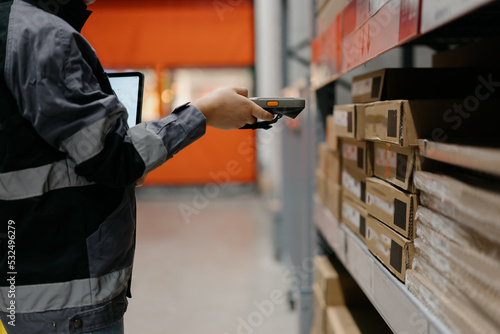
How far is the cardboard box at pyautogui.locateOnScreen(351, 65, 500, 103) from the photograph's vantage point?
1.00 meters

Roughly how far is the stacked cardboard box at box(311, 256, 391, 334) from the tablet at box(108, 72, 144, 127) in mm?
987

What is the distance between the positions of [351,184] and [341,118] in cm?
23

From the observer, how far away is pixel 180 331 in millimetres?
2584

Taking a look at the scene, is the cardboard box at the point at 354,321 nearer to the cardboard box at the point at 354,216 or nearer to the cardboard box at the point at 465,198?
the cardboard box at the point at 354,216

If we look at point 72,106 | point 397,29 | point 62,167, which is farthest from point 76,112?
point 397,29

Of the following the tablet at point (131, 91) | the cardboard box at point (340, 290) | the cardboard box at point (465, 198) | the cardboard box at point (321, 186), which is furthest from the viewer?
the cardboard box at point (321, 186)

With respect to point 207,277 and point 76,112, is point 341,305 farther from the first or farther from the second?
point 207,277

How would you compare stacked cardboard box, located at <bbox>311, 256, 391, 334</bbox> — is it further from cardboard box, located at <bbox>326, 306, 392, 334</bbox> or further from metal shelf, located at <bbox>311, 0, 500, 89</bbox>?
metal shelf, located at <bbox>311, 0, 500, 89</bbox>

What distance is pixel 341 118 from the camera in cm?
141

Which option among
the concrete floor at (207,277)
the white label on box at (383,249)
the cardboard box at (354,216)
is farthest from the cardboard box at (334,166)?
the concrete floor at (207,277)

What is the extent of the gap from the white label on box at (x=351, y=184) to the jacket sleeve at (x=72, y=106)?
752mm

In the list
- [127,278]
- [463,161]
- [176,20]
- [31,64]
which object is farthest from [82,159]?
[176,20]

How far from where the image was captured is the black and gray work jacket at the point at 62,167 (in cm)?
77

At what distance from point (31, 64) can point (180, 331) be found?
2.17 m
